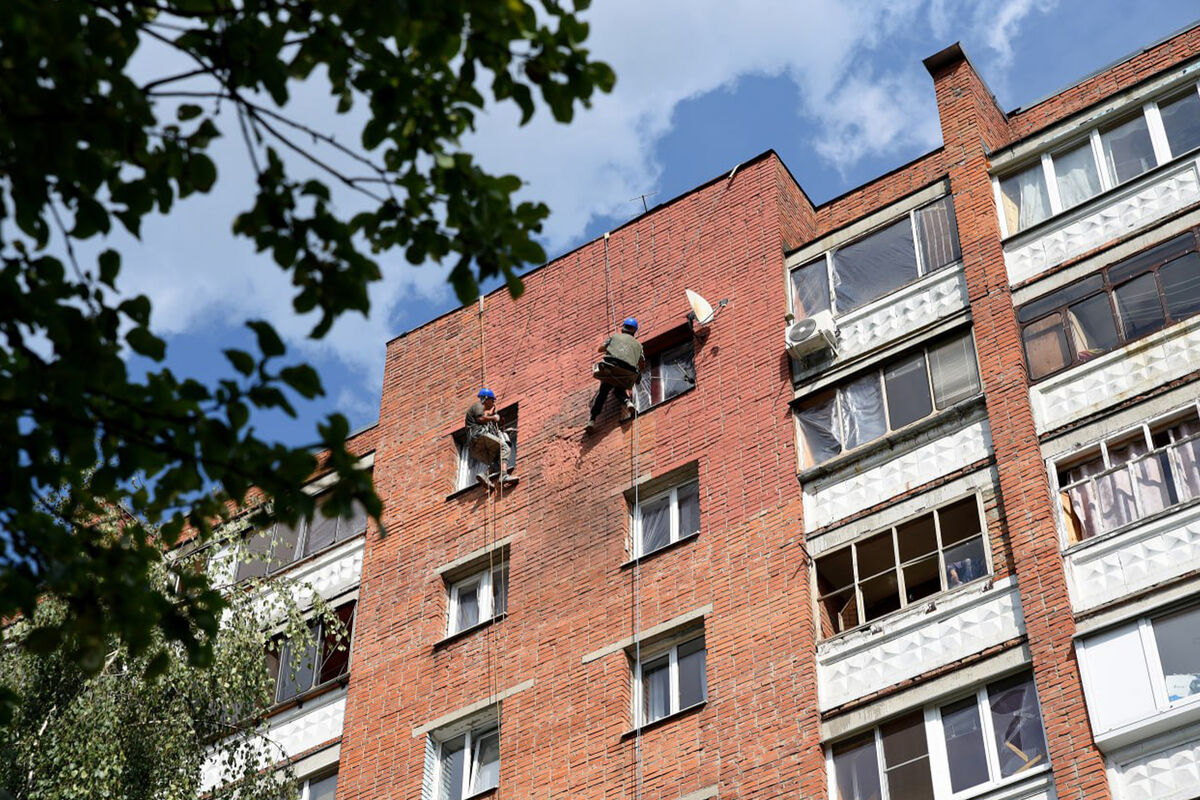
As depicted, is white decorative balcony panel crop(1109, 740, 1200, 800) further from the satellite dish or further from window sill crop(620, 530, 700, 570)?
the satellite dish

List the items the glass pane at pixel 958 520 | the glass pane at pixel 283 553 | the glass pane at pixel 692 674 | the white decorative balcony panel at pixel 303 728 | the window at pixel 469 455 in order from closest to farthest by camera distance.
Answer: the glass pane at pixel 958 520 → the glass pane at pixel 692 674 → the white decorative balcony panel at pixel 303 728 → the window at pixel 469 455 → the glass pane at pixel 283 553

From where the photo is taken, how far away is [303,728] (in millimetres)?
26922

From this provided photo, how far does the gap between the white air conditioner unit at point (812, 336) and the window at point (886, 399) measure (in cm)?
68

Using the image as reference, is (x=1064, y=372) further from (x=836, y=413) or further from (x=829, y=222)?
(x=829, y=222)

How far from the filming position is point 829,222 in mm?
28656

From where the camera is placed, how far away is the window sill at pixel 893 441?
75.8ft

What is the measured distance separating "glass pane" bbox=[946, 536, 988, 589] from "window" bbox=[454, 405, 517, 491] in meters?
8.55

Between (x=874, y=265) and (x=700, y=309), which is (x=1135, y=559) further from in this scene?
(x=700, y=309)

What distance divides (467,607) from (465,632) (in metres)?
1.08

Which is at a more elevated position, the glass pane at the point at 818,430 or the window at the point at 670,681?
the glass pane at the point at 818,430

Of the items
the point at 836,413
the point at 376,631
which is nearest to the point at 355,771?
the point at 376,631

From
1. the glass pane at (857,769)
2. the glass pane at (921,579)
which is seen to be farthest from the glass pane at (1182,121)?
the glass pane at (857,769)

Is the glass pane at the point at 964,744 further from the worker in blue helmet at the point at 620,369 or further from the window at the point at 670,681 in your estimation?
the worker in blue helmet at the point at 620,369

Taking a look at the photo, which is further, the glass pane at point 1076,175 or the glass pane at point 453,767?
the glass pane at point 1076,175
